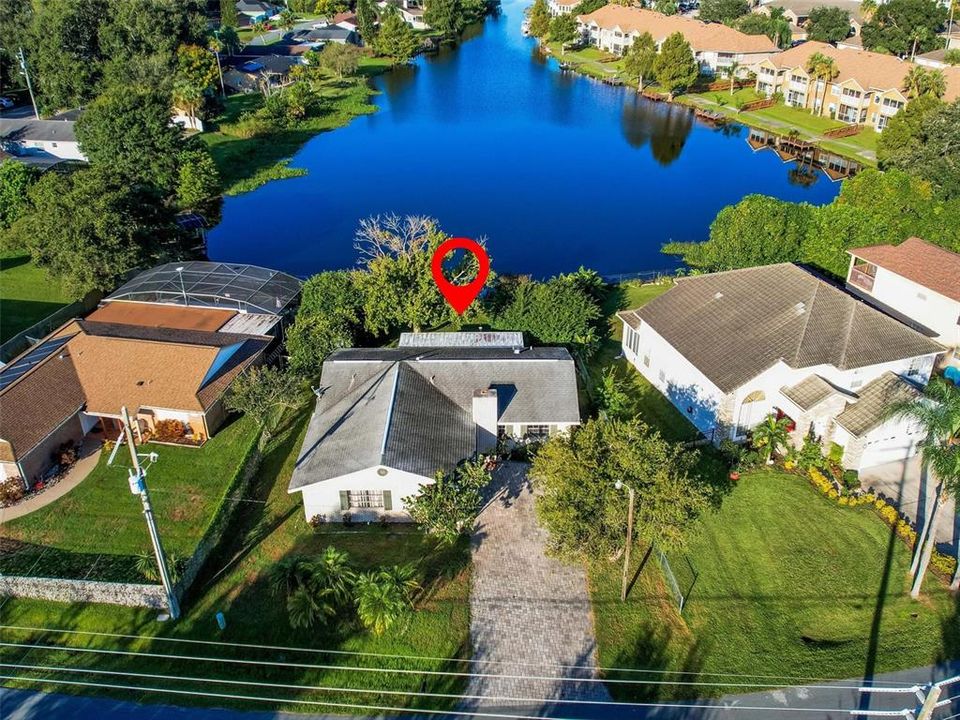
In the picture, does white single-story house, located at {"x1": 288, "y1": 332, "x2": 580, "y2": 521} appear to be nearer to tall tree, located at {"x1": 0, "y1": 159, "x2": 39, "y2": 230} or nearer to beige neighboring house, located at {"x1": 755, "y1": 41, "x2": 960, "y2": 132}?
tall tree, located at {"x1": 0, "y1": 159, "x2": 39, "y2": 230}

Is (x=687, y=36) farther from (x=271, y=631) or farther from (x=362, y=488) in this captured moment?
(x=271, y=631)

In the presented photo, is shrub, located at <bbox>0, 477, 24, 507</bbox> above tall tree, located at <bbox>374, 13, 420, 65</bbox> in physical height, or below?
below

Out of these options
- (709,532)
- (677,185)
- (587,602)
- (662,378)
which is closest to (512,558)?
(587,602)

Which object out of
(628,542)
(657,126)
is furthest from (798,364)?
(657,126)

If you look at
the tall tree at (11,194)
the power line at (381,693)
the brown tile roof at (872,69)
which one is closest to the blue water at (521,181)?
the brown tile roof at (872,69)

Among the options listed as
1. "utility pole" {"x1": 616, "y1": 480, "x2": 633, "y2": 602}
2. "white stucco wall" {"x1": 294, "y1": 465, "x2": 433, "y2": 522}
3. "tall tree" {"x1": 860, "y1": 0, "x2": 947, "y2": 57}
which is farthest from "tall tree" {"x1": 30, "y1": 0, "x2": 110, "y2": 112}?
"tall tree" {"x1": 860, "y1": 0, "x2": 947, "y2": 57}

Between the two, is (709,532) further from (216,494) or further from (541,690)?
(216,494)
